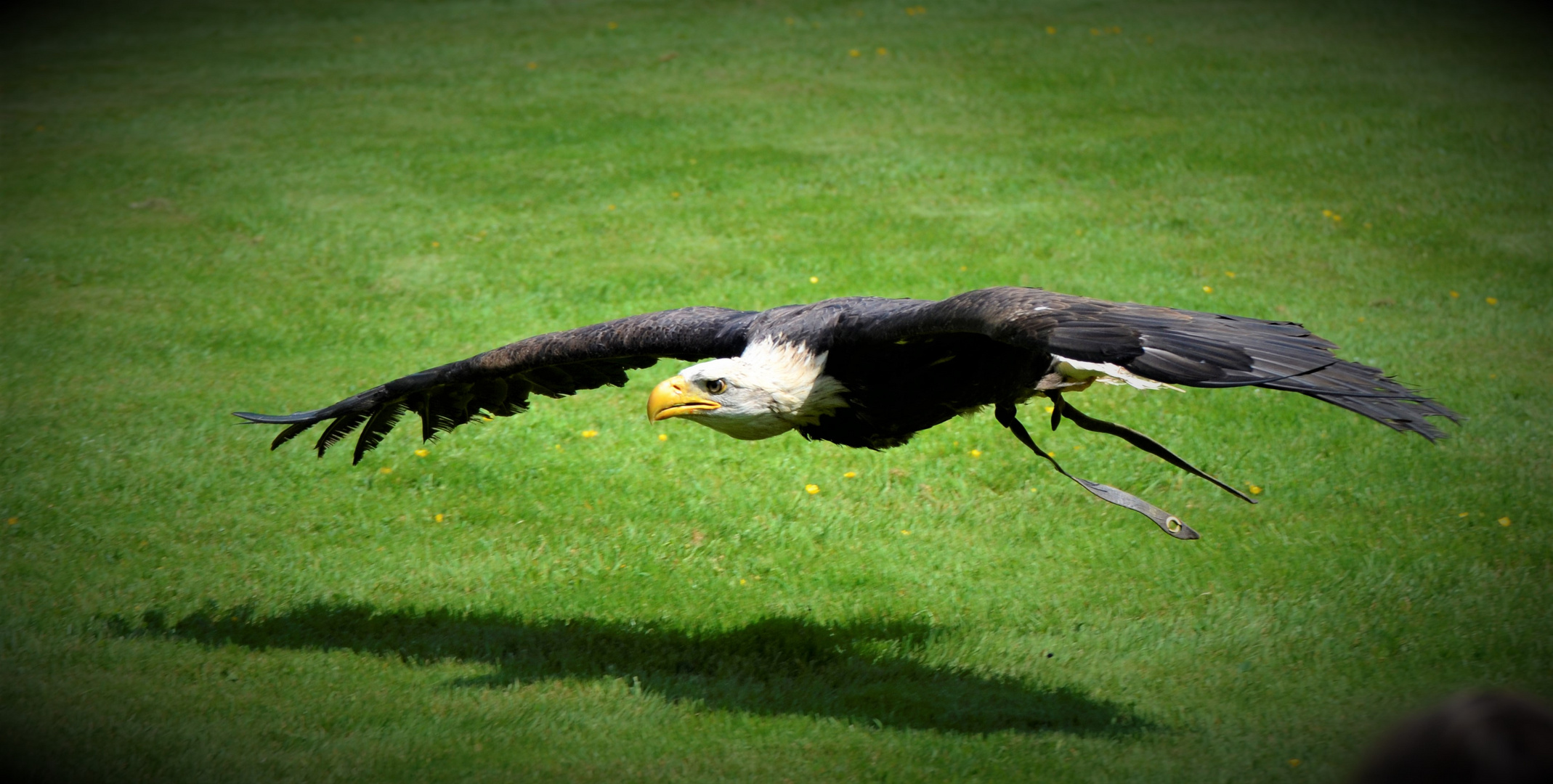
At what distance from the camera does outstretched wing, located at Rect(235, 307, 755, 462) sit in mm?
6074

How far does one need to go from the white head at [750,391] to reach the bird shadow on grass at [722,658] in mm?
1330

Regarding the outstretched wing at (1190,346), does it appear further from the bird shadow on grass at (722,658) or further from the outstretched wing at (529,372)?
the bird shadow on grass at (722,658)

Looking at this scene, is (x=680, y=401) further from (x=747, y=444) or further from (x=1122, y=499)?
(x=747, y=444)

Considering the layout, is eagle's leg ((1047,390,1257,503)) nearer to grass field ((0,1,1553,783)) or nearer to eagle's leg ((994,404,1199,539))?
eagle's leg ((994,404,1199,539))

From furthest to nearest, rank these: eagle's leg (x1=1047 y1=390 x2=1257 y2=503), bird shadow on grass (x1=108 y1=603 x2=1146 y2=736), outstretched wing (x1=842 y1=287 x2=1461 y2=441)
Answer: bird shadow on grass (x1=108 y1=603 x2=1146 y2=736) → eagle's leg (x1=1047 y1=390 x2=1257 y2=503) → outstretched wing (x1=842 y1=287 x2=1461 y2=441)

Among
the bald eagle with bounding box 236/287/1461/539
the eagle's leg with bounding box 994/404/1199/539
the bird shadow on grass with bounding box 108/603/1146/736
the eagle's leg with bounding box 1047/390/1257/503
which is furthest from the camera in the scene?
the eagle's leg with bounding box 994/404/1199/539

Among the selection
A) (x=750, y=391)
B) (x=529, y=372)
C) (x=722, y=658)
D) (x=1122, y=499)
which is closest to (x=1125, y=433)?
(x=1122, y=499)

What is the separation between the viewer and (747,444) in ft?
27.6

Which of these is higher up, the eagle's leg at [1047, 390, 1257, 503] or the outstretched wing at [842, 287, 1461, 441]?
the outstretched wing at [842, 287, 1461, 441]

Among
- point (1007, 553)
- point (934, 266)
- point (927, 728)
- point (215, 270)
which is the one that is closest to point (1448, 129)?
point (934, 266)

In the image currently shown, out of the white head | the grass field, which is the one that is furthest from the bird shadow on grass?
the white head

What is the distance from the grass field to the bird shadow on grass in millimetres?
30

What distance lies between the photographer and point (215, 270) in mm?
11484

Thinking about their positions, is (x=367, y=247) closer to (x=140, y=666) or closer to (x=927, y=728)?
(x=140, y=666)
